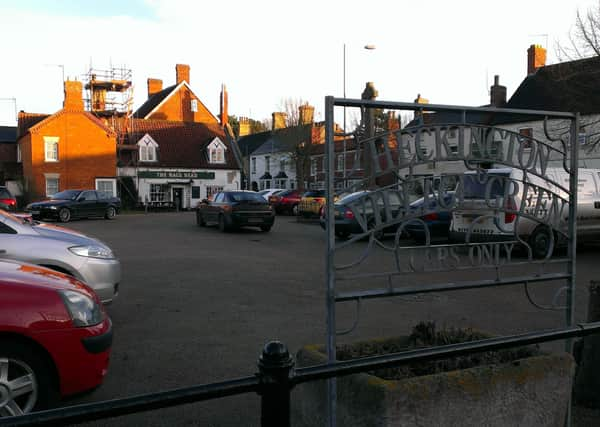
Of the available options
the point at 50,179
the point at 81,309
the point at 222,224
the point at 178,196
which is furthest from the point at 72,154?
the point at 81,309

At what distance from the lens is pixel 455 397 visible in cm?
292

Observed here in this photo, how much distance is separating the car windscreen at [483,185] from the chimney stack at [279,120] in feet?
141

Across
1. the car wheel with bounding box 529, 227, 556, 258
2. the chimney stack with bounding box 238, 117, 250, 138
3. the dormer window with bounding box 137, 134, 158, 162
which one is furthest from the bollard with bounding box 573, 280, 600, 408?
the chimney stack with bounding box 238, 117, 250, 138

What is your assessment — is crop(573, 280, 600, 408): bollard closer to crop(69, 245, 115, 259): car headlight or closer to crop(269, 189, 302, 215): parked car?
crop(69, 245, 115, 259): car headlight

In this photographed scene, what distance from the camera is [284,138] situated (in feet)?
144

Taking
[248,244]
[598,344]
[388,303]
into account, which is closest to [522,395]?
[598,344]

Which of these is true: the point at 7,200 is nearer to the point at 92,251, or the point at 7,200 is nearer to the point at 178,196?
the point at 92,251

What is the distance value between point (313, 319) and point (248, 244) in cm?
918

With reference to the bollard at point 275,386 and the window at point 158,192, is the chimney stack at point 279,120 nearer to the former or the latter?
the window at point 158,192

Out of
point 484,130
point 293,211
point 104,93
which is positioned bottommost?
point 293,211

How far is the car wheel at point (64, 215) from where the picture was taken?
2516 cm

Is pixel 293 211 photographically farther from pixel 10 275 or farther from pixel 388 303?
pixel 10 275

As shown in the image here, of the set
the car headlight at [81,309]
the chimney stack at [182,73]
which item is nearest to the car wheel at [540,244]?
the car headlight at [81,309]

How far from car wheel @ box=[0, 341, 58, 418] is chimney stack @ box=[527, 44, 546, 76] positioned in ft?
135
